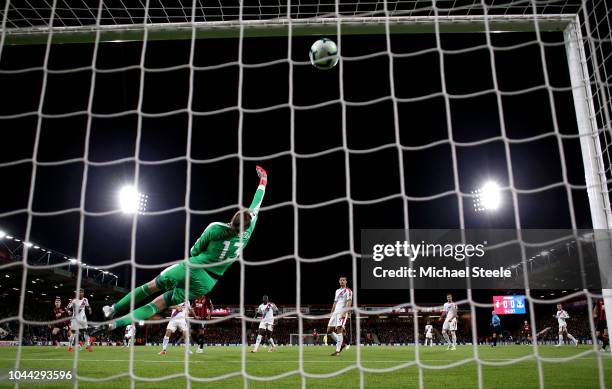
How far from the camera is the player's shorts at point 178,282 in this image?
3939mm

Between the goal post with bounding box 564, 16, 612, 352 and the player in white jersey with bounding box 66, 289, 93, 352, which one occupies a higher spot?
the goal post with bounding box 564, 16, 612, 352

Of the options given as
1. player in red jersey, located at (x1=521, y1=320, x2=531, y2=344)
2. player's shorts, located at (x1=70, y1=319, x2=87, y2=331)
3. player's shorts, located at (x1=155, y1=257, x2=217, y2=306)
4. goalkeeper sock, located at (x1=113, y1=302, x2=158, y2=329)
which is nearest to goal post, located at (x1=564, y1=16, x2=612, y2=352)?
player's shorts, located at (x1=155, y1=257, x2=217, y2=306)

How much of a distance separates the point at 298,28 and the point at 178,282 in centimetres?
256

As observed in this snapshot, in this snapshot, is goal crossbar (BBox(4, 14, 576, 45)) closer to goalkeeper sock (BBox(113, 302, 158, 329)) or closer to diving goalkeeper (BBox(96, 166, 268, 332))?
diving goalkeeper (BBox(96, 166, 268, 332))

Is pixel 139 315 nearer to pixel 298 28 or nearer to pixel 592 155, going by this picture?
pixel 298 28

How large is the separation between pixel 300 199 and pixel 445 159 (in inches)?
350

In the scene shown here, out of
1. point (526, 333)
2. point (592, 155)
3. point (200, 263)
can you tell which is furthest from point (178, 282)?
point (526, 333)

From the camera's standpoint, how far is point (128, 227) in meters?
28.4

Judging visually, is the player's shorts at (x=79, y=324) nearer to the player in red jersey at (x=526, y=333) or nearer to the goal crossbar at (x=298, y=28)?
the goal crossbar at (x=298, y=28)

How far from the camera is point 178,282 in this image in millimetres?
3979

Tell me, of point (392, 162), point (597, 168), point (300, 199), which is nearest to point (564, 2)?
point (597, 168)

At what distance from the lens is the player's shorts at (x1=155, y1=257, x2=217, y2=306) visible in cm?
394

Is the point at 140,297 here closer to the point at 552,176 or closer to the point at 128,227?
the point at 552,176

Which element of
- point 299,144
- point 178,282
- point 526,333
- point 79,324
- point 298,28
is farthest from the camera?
point 526,333
